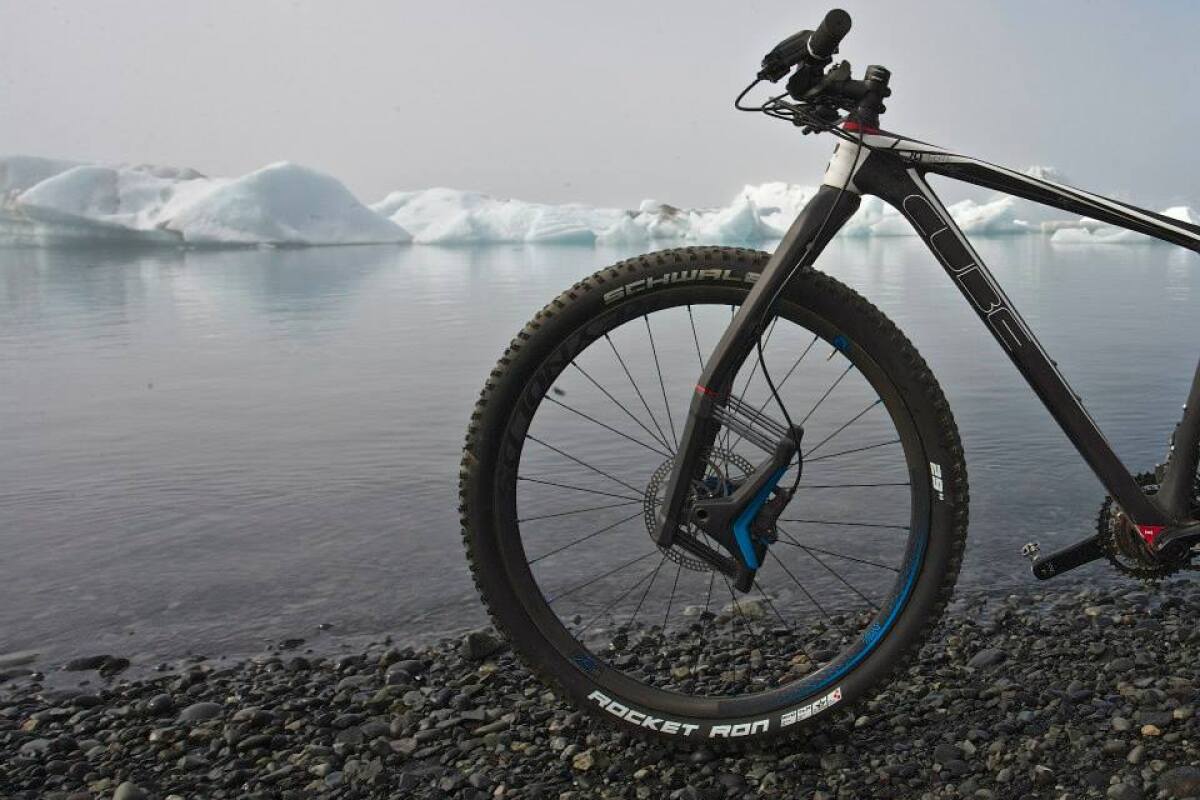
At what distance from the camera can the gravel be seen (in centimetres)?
270

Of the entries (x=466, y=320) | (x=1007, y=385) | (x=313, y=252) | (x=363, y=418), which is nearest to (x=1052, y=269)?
(x=466, y=320)

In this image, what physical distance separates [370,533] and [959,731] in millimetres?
3008

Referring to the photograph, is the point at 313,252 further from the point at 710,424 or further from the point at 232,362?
the point at 710,424

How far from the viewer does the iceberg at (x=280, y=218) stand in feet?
143

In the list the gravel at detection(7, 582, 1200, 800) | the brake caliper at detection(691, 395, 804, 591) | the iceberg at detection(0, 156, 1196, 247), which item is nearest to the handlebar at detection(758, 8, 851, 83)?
the brake caliper at detection(691, 395, 804, 591)

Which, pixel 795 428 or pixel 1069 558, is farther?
pixel 1069 558

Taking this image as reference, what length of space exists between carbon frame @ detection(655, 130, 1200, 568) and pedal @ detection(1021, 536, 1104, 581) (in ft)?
0.53

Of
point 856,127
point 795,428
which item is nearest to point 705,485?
point 795,428

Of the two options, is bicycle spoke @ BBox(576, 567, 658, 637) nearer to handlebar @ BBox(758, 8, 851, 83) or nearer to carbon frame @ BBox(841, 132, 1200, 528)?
carbon frame @ BBox(841, 132, 1200, 528)

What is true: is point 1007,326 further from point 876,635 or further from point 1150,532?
point 876,635

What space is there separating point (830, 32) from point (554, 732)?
80.6 inches

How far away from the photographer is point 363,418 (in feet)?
25.8

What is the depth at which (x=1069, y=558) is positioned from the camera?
3.14 meters

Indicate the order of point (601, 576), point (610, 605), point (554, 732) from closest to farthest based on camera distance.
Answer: point (554, 732)
point (610, 605)
point (601, 576)
